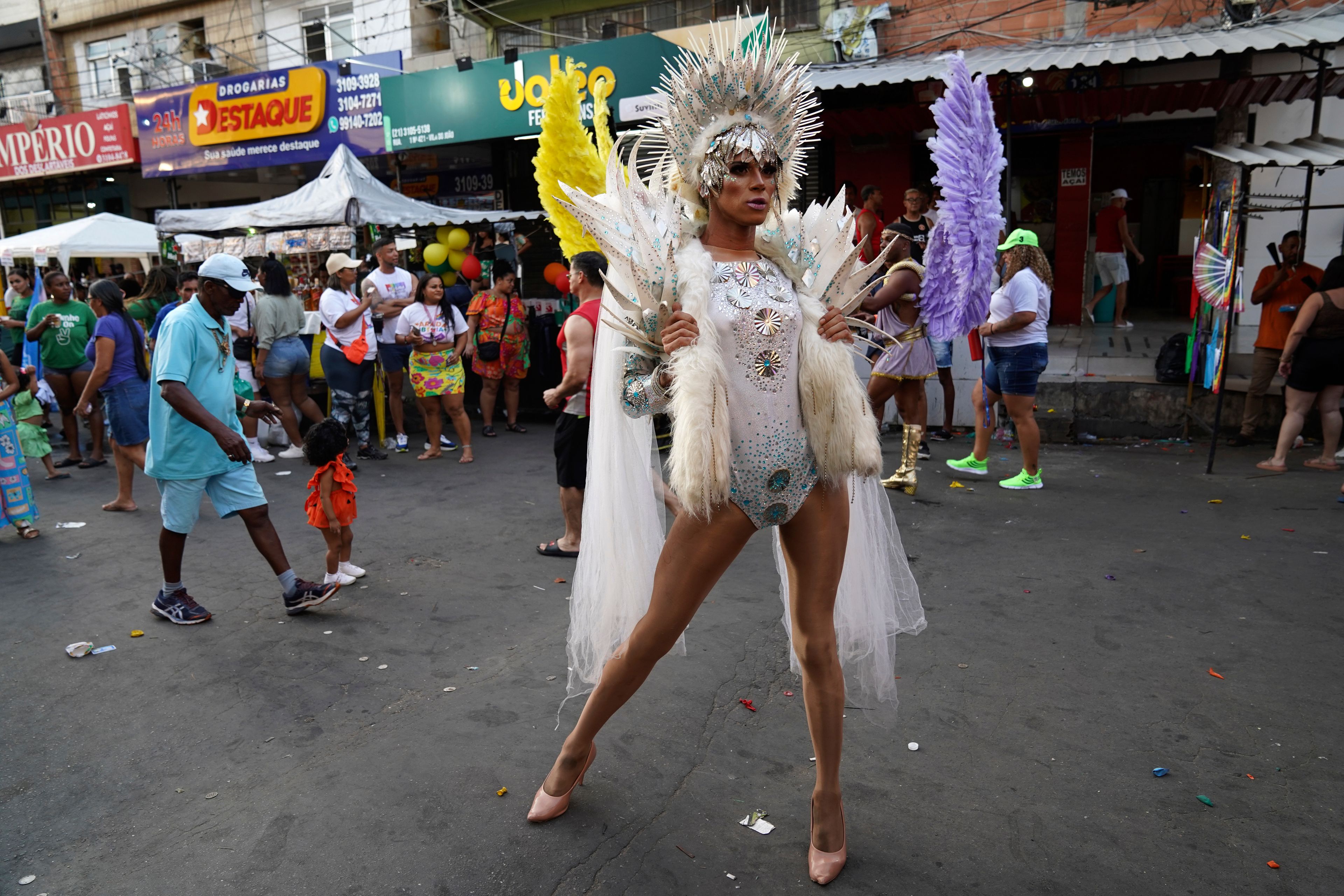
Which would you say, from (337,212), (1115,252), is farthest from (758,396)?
(1115,252)

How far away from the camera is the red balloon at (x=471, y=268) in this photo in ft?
39.3

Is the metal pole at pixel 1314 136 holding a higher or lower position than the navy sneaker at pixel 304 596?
higher

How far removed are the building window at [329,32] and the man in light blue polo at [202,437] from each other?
567 inches

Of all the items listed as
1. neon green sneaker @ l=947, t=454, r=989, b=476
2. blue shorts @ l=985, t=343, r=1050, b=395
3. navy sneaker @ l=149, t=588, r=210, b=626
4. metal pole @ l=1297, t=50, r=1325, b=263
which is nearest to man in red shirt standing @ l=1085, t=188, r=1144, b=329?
metal pole @ l=1297, t=50, r=1325, b=263

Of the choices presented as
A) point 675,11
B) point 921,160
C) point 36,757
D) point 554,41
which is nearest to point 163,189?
point 554,41

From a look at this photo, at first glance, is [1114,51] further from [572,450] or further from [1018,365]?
[572,450]

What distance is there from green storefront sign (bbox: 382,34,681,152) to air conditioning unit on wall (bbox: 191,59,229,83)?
570cm

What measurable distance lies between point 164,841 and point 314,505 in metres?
2.34

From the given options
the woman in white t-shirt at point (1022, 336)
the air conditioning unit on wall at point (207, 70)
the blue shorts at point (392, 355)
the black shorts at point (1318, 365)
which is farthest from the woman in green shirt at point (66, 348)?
the air conditioning unit on wall at point (207, 70)

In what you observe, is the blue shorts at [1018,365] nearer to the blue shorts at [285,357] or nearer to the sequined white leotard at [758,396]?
the sequined white leotard at [758,396]

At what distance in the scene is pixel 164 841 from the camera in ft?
9.25

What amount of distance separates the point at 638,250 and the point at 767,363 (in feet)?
1.58

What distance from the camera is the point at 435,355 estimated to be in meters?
8.47

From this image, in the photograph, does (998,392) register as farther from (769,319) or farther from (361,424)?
(361,424)
